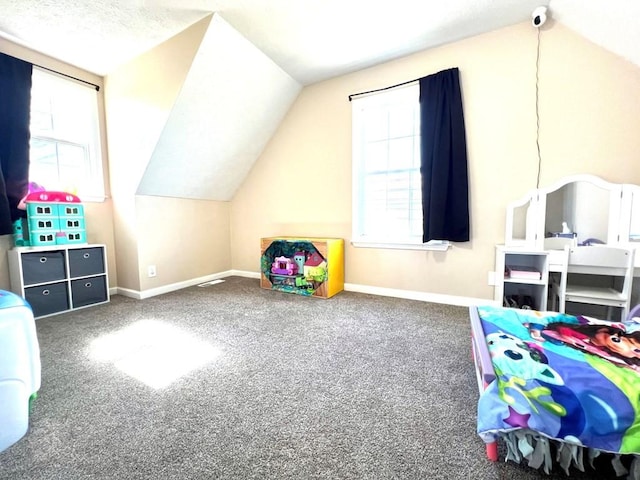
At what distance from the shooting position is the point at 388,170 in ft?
9.84

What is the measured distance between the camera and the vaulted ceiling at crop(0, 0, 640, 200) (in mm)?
2021

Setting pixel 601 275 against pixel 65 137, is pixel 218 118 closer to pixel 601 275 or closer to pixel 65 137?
pixel 65 137

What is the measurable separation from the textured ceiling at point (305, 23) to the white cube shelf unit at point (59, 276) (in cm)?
181

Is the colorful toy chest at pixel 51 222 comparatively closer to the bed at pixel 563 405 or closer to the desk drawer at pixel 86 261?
the desk drawer at pixel 86 261

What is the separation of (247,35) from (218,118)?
84cm

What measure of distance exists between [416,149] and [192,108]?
7.30 ft

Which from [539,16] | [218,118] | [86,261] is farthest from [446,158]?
[86,261]

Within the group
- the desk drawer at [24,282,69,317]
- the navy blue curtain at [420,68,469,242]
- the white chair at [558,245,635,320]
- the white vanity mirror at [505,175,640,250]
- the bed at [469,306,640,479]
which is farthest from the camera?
the navy blue curtain at [420,68,469,242]

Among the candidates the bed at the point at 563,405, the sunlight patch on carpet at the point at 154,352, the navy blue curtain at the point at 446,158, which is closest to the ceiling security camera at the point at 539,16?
the navy blue curtain at the point at 446,158

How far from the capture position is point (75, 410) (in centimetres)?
126

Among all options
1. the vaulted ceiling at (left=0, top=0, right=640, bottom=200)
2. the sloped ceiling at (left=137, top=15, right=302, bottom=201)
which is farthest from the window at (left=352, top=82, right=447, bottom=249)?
the sloped ceiling at (left=137, top=15, right=302, bottom=201)

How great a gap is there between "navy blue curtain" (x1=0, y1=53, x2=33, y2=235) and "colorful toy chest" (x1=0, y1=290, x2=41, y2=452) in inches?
76.2

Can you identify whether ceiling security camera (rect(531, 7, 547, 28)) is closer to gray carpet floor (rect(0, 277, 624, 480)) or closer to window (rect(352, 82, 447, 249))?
window (rect(352, 82, 447, 249))

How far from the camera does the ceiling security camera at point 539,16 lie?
2.11m
